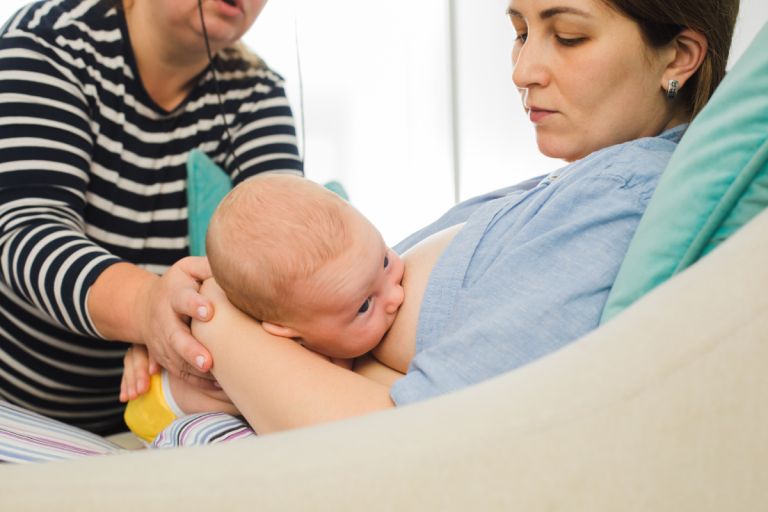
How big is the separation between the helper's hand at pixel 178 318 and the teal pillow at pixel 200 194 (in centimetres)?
45

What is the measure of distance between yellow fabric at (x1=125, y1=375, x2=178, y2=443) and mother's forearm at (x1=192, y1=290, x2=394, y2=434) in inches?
8.8

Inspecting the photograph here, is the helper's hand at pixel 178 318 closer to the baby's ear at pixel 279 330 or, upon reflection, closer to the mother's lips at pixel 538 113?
the baby's ear at pixel 279 330

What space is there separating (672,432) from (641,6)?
65cm

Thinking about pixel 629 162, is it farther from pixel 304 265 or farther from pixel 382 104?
pixel 382 104

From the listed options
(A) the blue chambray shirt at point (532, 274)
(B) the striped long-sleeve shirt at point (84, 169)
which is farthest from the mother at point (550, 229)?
(B) the striped long-sleeve shirt at point (84, 169)

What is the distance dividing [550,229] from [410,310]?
25cm

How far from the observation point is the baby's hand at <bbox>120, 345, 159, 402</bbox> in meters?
0.97

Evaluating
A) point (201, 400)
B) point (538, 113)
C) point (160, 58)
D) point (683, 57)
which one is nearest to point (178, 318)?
point (201, 400)

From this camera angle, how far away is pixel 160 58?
4.30 feet

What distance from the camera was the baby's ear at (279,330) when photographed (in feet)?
2.60

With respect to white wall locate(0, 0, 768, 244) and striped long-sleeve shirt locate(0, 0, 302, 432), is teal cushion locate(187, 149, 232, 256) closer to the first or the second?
striped long-sleeve shirt locate(0, 0, 302, 432)

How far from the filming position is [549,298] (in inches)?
22.5

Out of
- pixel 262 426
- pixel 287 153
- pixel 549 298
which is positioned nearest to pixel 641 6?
pixel 549 298

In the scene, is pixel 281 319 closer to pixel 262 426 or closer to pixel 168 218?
pixel 262 426
